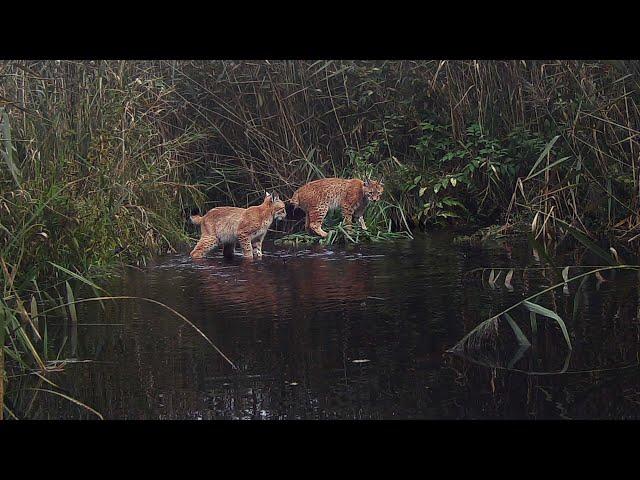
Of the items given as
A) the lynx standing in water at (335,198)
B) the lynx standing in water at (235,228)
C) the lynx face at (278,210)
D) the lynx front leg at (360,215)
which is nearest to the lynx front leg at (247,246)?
the lynx standing in water at (235,228)

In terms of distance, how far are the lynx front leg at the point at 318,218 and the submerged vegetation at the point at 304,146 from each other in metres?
0.21

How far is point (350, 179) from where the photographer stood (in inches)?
339

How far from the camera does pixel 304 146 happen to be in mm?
9195

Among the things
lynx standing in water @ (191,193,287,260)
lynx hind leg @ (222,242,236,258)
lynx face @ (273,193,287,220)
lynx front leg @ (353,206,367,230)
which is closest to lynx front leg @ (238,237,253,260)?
lynx standing in water @ (191,193,287,260)

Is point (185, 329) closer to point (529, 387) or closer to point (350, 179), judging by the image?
point (529, 387)

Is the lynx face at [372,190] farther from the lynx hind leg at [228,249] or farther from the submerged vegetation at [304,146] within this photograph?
the lynx hind leg at [228,249]

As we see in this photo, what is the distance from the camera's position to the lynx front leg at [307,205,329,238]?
8234 millimetres

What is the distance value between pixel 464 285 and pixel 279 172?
354cm

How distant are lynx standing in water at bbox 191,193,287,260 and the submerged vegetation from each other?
0.29m

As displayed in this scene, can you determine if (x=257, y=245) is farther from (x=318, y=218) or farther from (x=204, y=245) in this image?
(x=318, y=218)

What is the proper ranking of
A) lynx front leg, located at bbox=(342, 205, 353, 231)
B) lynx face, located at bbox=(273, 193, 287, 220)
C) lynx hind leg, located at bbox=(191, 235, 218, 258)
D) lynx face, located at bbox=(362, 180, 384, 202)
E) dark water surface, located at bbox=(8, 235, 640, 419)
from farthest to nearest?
lynx face, located at bbox=(362, 180, 384, 202) → lynx front leg, located at bbox=(342, 205, 353, 231) → lynx face, located at bbox=(273, 193, 287, 220) → lynx hind leg, located at bbox=(191, 235, 218, 258) → dark water surface, located at bbox=(8, 235, 640, 419)

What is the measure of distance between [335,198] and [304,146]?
3.35 feet

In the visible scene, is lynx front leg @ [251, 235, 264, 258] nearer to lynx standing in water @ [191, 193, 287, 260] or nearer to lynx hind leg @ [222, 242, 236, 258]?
lynx standing in water @ [191, 193, 287, 260]

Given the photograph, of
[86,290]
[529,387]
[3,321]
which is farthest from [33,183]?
[529,387]
